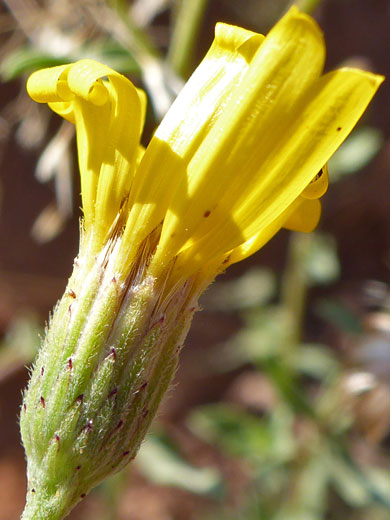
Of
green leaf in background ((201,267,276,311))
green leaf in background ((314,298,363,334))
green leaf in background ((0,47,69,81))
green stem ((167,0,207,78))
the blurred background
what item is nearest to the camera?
green leaf in background ((0,47,69,81))

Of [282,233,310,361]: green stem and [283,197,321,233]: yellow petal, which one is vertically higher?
[283,197,321,233]: yellow petal

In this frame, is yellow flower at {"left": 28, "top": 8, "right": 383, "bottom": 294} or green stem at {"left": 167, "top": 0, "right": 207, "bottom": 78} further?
green stem at {"left": 167, "top": 0, "right": 207, "bottom": 78}

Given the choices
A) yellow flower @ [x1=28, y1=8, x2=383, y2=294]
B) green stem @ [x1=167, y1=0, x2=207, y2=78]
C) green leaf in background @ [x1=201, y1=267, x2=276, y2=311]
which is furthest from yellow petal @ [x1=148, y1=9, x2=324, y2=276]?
green leaf in background @ [x1=201, y1=267, x2=276, y2=311]

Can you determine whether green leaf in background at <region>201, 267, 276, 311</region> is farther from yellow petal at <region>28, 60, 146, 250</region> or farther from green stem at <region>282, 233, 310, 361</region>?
yellow petal at <region>28, 60, 146, 250</region>

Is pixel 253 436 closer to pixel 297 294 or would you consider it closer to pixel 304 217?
pixel 297 294

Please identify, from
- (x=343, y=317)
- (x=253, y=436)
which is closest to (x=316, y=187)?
(x=343, y=317)

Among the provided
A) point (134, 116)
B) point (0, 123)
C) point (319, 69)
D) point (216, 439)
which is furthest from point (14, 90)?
point (319, 69)

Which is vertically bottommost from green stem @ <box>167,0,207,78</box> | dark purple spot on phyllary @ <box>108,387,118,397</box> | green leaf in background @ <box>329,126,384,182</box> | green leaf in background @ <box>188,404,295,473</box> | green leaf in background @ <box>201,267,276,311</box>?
green leaf in background @ <box>201,267,276,311</box>

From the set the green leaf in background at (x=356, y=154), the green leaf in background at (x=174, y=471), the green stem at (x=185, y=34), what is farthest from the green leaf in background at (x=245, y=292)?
the green stem at (x=185, y=34)
